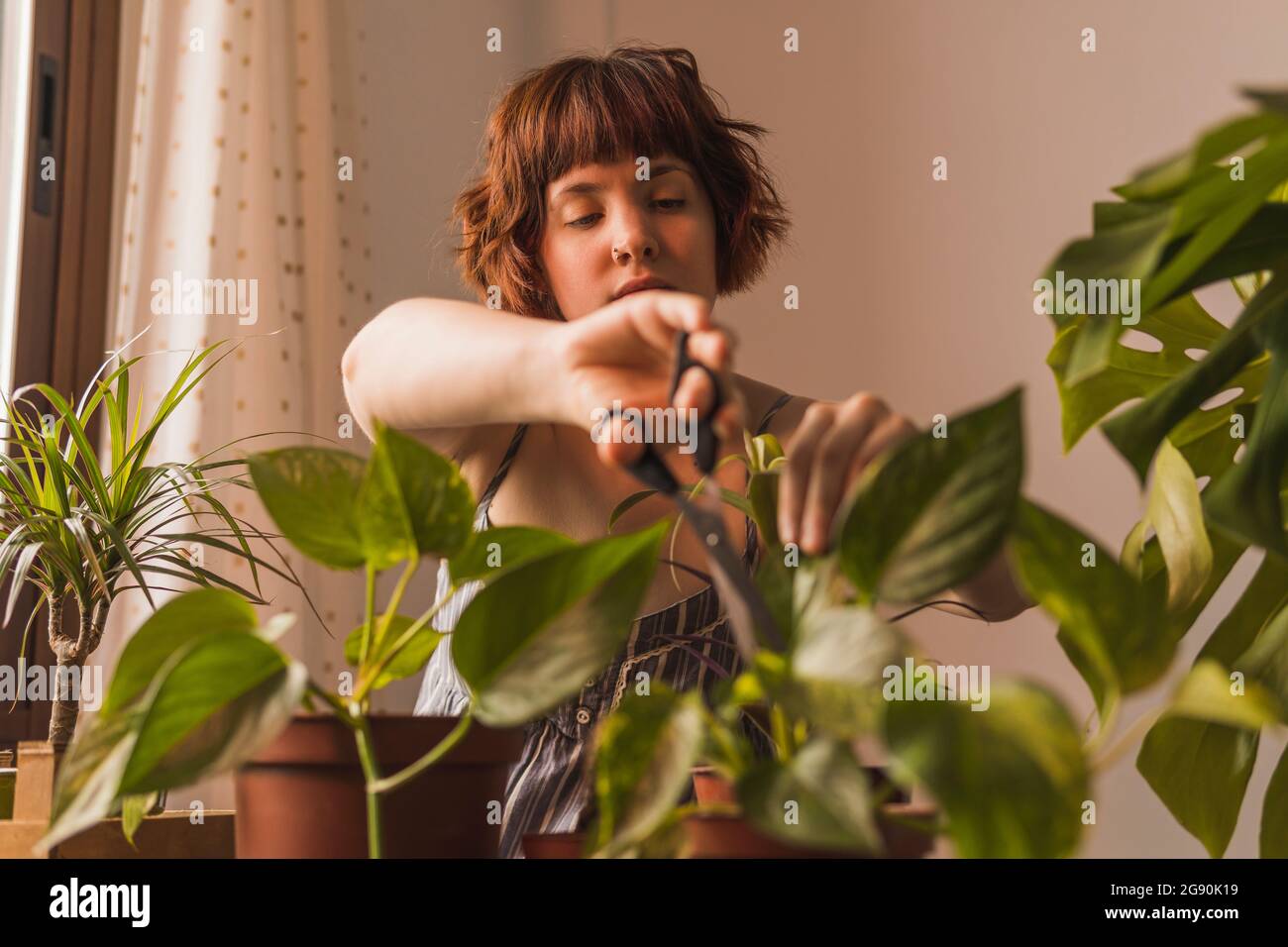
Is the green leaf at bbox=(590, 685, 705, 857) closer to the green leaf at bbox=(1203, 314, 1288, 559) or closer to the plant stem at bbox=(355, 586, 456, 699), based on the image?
the plant stem at bbox=(355, 586, 456, 699)

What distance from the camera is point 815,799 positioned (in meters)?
0.24

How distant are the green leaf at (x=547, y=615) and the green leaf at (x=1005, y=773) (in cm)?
8

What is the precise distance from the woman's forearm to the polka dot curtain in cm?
131

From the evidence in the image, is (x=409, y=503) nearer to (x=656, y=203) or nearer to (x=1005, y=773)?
(x=1005, y=773)

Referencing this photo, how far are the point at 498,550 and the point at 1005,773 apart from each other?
184mm

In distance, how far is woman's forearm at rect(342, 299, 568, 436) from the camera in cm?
48

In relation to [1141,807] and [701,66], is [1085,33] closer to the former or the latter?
[701,66]

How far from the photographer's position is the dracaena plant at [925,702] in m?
0.22

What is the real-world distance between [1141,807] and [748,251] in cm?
154

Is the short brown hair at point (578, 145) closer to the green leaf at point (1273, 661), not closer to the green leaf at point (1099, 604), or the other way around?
the green leaf at point (1273, 661)

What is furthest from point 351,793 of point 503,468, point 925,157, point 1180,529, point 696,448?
point 925,157

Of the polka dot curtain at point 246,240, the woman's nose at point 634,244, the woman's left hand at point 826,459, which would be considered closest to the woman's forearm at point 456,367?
the woman's left hand at point 826,459
